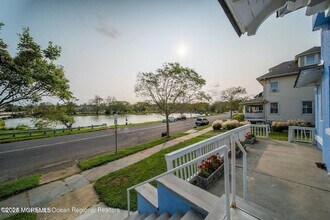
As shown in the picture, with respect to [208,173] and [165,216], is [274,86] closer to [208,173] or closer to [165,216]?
[208,173]

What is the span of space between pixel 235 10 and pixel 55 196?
6379mm

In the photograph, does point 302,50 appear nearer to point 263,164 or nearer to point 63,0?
point 263,164

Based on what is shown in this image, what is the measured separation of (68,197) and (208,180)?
4.17 meters

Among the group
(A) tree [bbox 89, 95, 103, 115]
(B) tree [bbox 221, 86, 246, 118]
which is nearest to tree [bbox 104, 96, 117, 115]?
(A) tree [bbox 89, 95, 103, 115]

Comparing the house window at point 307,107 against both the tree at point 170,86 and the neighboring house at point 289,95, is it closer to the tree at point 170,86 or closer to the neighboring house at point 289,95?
the neighboring house at point 289,95

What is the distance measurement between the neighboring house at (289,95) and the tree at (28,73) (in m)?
18.6

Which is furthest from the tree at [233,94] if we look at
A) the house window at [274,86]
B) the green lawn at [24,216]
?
the green lawn at [24,216]

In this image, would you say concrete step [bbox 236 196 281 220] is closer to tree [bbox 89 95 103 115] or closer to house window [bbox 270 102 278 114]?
house window [bbox 270 102 278 114]

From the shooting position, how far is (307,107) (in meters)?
14.9

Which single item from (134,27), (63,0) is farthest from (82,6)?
(134,27)

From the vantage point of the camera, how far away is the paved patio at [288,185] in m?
2.79

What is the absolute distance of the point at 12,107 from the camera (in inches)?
238

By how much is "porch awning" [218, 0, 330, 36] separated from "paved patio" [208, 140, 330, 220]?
3.13 m

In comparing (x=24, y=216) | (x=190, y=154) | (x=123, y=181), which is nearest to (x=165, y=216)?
(x=190, y=154)
